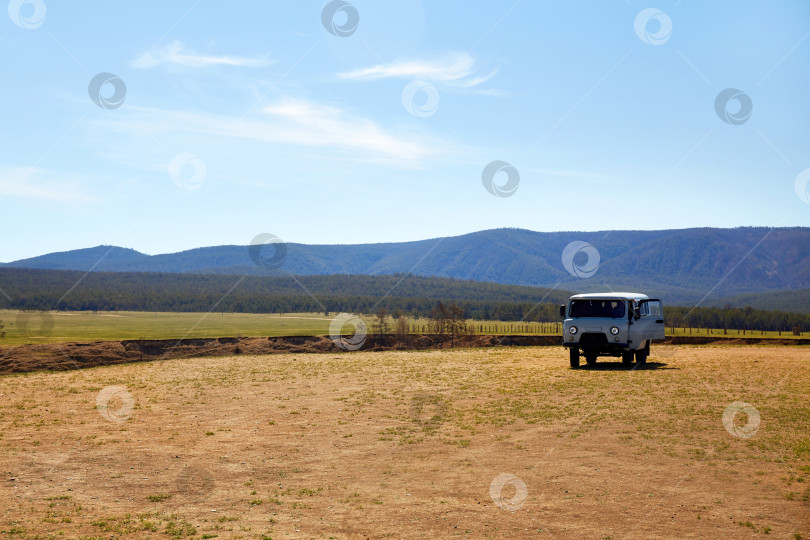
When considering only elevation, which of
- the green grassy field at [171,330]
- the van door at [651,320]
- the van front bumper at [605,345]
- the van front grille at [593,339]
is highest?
the van door at [651,320]

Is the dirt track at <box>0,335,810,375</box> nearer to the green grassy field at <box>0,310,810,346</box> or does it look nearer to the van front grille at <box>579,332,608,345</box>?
the green grassy field at <box>0,310,810,346</box>

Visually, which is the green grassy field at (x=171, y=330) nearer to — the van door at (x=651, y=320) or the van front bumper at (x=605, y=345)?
the van door at (x=651, y=320)

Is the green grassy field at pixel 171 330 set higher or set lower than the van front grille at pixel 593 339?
lower

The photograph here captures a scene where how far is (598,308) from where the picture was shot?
31.0 metres

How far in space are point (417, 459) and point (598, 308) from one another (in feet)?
59.5

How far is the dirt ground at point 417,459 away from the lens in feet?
37.1

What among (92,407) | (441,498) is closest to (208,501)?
(441,498)

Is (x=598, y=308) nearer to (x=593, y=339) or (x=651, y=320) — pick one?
(x=593, y=339)

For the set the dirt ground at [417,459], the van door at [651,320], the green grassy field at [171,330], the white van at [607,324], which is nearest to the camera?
the dirt ground at [417,459]

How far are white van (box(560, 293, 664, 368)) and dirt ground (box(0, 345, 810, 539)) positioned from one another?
222 cm

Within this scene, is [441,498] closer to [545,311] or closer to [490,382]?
[490,382]

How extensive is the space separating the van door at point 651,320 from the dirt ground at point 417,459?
3.24 metres

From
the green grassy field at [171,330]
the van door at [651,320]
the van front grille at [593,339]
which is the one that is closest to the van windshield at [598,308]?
the van front grille at [593,339]

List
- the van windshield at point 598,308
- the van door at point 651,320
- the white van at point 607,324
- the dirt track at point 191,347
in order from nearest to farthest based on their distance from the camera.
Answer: the white van at point 607,324 < the van windshield at point 598,308 < the van door at point 651,320 < the dirt track at point 191,347
